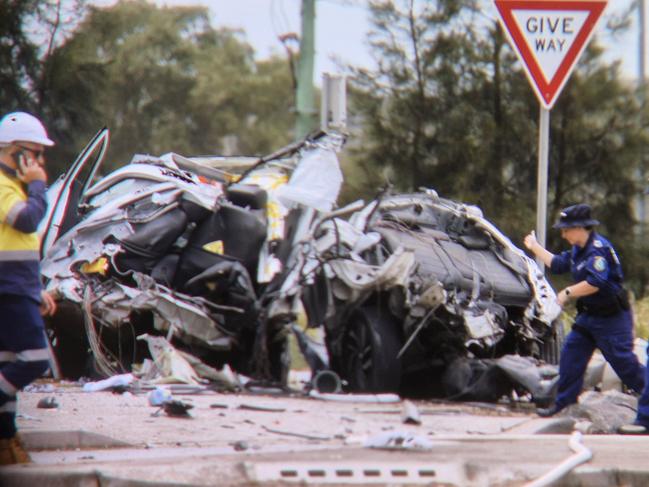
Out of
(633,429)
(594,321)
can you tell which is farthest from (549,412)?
(633,429)

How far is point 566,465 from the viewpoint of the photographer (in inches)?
247

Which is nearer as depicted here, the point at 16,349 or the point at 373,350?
the point at 16,349

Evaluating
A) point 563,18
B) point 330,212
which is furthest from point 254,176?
point 563,18

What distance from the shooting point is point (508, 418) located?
9.17 metres

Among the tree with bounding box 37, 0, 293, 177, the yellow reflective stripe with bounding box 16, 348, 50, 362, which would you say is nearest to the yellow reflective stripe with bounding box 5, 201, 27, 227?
the yellow reflective stripe with bounding box 16, 348, 50, 362

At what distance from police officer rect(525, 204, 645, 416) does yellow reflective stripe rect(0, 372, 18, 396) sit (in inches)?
170

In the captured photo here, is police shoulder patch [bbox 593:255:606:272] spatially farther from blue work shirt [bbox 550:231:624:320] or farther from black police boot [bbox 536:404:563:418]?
black police boot [bbox 536:404:563:418]

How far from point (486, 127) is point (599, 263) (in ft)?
22.0

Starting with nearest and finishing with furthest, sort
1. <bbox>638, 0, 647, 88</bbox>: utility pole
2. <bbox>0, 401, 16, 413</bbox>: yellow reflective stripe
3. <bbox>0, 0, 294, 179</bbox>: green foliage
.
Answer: <bbox>0, 401, 16, 413</bbox>: yellow reflective stripe, <bbox>638, 0, 647, 88</bbox>: utility pole, <bbox>0, 0, 294, 179</bbox>: green foliage

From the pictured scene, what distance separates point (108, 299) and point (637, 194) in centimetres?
739

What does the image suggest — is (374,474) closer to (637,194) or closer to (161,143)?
(637,194)

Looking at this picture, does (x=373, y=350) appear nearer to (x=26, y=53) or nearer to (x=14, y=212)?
(x=14, y=212)

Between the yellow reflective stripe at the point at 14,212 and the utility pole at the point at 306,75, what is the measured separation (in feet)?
32.9

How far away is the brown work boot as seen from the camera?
6.24 m
